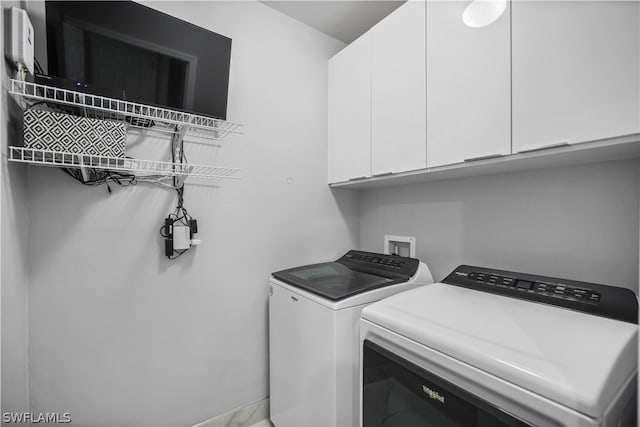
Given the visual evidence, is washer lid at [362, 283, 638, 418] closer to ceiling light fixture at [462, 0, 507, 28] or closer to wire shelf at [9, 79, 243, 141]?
ceiling light fixture at [462, 0, 507, 28]

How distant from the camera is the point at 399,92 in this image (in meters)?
1.46

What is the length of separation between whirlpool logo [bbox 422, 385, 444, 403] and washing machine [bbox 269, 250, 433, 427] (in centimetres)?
41

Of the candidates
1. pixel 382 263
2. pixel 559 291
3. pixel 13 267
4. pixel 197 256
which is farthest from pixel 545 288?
pixel 13 267

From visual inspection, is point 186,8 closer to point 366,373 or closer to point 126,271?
point 126,271

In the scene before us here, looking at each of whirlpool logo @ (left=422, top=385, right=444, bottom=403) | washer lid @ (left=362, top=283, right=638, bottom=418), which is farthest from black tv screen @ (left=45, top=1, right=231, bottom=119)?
whirlpool logo @ (left=422, top=385, right=444, bottom=403)

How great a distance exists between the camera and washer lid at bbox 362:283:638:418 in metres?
0.58

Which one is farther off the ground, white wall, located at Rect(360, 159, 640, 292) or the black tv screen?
the black tv screen

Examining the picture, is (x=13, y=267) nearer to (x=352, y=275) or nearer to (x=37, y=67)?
(x=37, y=67)

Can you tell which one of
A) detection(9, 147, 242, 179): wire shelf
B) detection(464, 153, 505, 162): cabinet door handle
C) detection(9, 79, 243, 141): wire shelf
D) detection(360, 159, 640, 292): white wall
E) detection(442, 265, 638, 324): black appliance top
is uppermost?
detection(9, 79, 243, 141): wire shelf

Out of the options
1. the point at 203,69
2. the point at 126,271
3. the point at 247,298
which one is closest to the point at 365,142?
the point at 203,69

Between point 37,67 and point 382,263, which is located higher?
point 37,67

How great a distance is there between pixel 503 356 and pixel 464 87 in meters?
1.07

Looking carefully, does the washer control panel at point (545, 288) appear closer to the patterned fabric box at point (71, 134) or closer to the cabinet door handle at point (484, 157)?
the cabinet door handle at point (484, 157)

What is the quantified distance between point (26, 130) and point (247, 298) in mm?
1256
